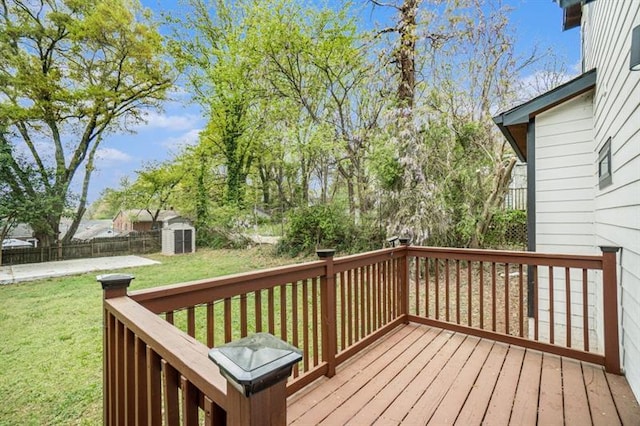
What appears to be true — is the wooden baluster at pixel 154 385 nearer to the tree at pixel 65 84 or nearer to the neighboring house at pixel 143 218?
the tree at pixel 65 84

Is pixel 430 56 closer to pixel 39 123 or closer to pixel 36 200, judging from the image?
pixel 36 200

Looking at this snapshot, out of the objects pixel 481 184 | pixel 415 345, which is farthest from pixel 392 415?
pixel 481 184

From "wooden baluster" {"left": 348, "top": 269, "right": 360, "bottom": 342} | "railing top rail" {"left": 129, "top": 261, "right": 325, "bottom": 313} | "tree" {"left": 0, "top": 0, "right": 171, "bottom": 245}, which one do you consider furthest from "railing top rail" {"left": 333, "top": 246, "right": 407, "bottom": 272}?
"tree" {"left": 0, "top": 0, "right": 171, "bottom": 245}

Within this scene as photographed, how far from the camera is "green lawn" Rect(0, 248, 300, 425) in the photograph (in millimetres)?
2570

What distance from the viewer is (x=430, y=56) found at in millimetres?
7270

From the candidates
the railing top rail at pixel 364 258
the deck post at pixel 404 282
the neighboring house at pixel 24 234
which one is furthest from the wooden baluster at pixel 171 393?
the neighboring house at pixel 24 234

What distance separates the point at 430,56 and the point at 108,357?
7.96 metres

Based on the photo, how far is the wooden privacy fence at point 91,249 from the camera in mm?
10562

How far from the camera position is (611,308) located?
2.46m

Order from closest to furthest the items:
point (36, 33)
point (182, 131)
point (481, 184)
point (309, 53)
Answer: point (481, 184), point (309, 53), point (36, 33), point (182, 131)

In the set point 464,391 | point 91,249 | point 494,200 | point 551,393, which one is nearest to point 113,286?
point 464,391

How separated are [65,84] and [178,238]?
276 inches

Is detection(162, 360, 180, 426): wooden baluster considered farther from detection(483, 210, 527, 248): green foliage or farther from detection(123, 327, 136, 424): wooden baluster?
detection(483, 210, 527, 248): green foliage

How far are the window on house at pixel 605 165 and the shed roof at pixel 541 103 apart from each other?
2.59 feet
